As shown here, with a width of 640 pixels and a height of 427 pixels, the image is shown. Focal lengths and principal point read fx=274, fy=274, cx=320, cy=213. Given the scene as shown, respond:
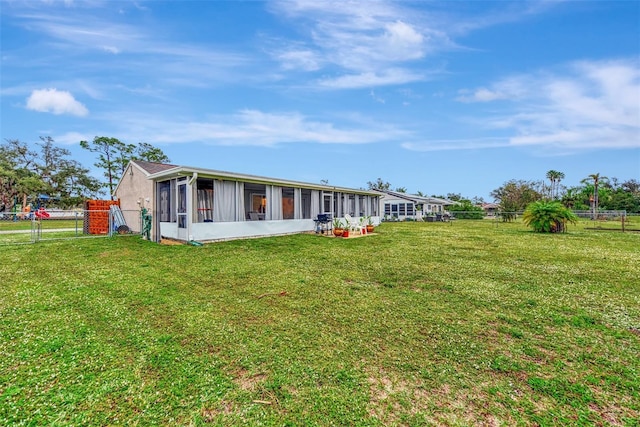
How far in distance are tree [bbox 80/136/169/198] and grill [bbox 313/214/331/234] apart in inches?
1029

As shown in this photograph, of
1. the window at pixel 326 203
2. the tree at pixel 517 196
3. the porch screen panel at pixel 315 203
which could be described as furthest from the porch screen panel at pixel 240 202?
the tree at pixel 517 196

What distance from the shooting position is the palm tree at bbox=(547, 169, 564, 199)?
145 ft

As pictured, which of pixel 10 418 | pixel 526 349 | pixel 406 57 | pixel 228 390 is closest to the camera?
pixel 10 418

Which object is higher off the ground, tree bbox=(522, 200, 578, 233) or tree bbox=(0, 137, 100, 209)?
tree bbox=(0, 137, 100, 209)

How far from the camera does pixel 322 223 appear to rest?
12.9 meters

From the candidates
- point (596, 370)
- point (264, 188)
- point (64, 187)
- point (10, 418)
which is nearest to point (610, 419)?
point (596, 370)

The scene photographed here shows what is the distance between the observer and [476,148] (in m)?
27.4

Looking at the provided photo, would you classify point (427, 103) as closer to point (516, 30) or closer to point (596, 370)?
point (516, 30)

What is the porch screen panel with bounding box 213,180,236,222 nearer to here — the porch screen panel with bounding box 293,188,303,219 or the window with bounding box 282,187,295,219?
the window with bounding box 282,187,295,219

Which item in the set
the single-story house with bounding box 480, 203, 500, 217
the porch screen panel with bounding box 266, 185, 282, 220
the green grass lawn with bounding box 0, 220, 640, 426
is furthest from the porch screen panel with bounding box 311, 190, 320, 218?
the single-story house with bounding box 480, 203, 500, 217

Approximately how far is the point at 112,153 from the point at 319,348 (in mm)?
35042

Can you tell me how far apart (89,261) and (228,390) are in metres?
6.46

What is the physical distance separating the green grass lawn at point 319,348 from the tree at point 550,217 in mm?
9210

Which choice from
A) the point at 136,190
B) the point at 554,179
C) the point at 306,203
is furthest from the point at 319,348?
the point at 554,179
